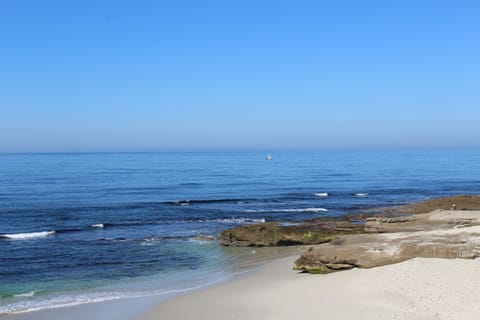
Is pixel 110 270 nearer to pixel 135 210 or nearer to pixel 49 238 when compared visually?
pixel 49 238

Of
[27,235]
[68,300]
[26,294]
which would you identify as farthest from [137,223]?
[68,300]

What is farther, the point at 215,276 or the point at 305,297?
the point at 215,276

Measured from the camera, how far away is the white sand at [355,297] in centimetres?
1395

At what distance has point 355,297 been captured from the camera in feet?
50.4

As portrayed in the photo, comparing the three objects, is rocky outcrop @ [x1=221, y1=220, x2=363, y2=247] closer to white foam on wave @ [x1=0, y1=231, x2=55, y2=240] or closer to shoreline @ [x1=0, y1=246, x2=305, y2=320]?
shoreline @ [x1=0, y1=246, x2=305, y2=320]

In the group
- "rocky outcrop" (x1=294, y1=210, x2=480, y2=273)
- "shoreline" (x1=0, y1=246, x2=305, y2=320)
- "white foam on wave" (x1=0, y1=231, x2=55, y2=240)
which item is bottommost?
"white foam on wave" (x1=0, y1=231, x2=55, y2=240)

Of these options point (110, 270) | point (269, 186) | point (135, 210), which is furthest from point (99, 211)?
point (269, 186)

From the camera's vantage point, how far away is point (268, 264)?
74.1 ft

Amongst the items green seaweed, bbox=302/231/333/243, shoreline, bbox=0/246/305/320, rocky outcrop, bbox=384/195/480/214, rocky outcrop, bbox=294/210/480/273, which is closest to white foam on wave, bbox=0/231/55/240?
shoreline, bbox=0/246/305/320

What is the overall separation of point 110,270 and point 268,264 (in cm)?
690

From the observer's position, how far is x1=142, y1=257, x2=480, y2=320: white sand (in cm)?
1395

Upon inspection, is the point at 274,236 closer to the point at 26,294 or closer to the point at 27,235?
the point at 26,294

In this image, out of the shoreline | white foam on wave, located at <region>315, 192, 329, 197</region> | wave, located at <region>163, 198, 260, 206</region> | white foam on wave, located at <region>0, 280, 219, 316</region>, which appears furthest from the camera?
white foam on wave, located at <region>315, 192, 329, 197</region>

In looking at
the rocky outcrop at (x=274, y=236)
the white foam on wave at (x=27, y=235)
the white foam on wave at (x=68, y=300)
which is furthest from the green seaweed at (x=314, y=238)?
A: the white foam on wave at (x=27, y=235)
